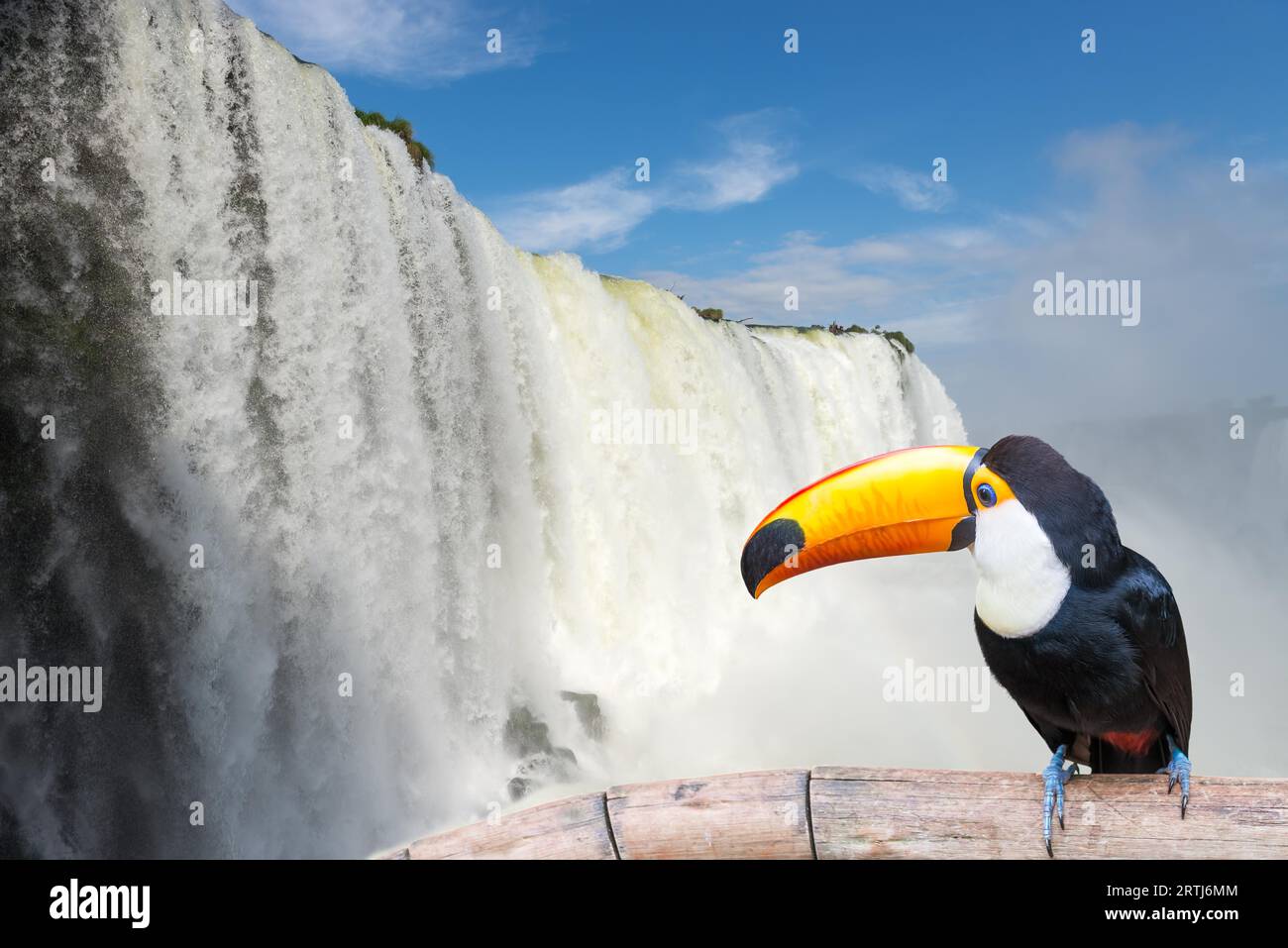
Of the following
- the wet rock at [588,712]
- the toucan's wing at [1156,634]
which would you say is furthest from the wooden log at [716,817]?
the wet rock at [588,712]

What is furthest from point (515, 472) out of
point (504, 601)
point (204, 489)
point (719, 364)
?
point (719, 364)

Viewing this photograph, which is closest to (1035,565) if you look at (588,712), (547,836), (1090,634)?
(1090,634)

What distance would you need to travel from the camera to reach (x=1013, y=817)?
1.77 meters

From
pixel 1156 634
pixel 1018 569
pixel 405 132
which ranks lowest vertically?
pixel 1156 634

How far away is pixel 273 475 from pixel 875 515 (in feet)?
17.4

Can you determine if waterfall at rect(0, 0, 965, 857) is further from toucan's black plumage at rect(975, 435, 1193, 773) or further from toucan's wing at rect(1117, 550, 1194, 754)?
toucan's wing at rect(1117, 550, 1194, 754)

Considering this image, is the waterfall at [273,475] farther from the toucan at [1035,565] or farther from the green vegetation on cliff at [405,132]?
the toucan at [1035,565]

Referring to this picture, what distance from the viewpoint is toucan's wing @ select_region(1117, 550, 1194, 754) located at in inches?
78.3

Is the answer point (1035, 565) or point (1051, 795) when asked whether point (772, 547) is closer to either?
point (1035, 565)

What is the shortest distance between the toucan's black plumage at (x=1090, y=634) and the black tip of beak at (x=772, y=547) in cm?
45

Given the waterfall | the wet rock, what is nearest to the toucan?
the waterfall

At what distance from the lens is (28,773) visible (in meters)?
5.25
